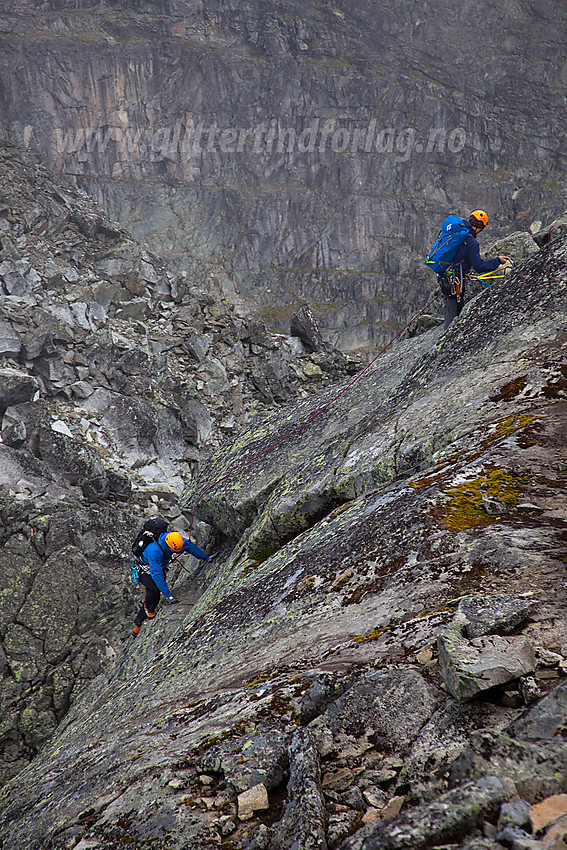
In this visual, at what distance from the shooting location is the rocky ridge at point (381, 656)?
142 inches

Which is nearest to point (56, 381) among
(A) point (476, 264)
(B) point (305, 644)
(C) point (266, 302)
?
(A) point (476, 264)

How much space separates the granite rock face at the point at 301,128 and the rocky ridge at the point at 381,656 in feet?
281

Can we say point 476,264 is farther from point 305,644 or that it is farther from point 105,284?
point 105,284

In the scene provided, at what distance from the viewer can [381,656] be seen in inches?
200

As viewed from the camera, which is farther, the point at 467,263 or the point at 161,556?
the point at 161,556

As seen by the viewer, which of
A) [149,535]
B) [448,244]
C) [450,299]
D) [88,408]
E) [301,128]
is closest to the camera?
[448,244]

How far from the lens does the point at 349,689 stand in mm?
4750

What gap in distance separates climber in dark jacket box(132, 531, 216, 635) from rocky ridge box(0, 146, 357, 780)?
354 inches

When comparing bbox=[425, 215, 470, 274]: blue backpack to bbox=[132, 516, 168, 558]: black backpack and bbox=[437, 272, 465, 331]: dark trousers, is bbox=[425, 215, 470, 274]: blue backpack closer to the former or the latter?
bbox=[437, 272, 465, 331]: dark trousers

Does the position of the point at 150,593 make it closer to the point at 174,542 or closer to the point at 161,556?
the point at 161,556

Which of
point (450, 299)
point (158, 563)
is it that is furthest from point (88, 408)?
point (450, 299)

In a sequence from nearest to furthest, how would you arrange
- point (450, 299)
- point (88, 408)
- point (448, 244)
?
point (448, 244), point (450, 299), point (88, 408)

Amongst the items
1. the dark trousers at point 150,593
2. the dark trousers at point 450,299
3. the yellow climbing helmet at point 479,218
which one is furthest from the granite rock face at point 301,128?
the dark trousers at point 150,593

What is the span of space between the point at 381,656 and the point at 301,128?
11767 cm
